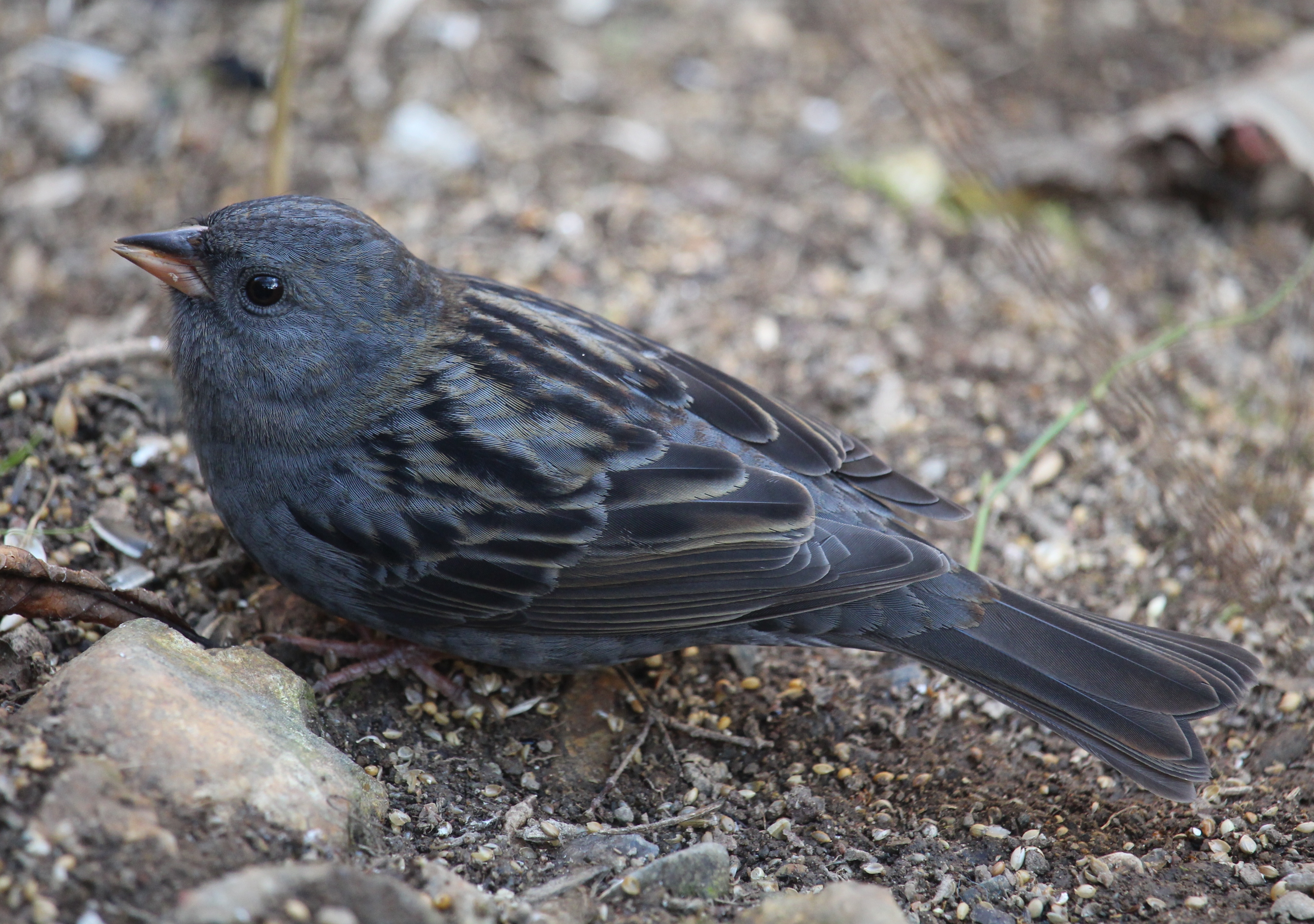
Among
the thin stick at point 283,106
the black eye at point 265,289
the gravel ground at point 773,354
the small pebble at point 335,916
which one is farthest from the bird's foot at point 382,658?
the thin stick at point 283,106

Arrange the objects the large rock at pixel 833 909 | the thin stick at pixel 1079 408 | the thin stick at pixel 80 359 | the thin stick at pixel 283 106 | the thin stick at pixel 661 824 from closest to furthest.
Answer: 1. the large rock at pixel 833 909
2. the thin stick at pixel 661 824
3. the thin stick at pixel 80 359
4. the thin stick at pixel 1079 408
5. the thin stick at pixel 283 106

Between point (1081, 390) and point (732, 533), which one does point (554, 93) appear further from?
point (732, 533)

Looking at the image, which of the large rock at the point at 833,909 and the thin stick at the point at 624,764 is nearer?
the large rock at the point at 833,909

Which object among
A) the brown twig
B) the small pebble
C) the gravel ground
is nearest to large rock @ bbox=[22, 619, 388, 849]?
the gravel ground

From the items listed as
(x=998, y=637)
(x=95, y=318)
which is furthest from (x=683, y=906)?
(x=95, y=318)

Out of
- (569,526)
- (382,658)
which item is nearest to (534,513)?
(569,526)

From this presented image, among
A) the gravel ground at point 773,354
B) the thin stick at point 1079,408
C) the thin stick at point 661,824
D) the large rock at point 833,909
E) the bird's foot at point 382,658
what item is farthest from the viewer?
the thin stick at point 1079,408

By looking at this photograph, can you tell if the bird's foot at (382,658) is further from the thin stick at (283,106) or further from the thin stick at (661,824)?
the thin stick at (283,106)
